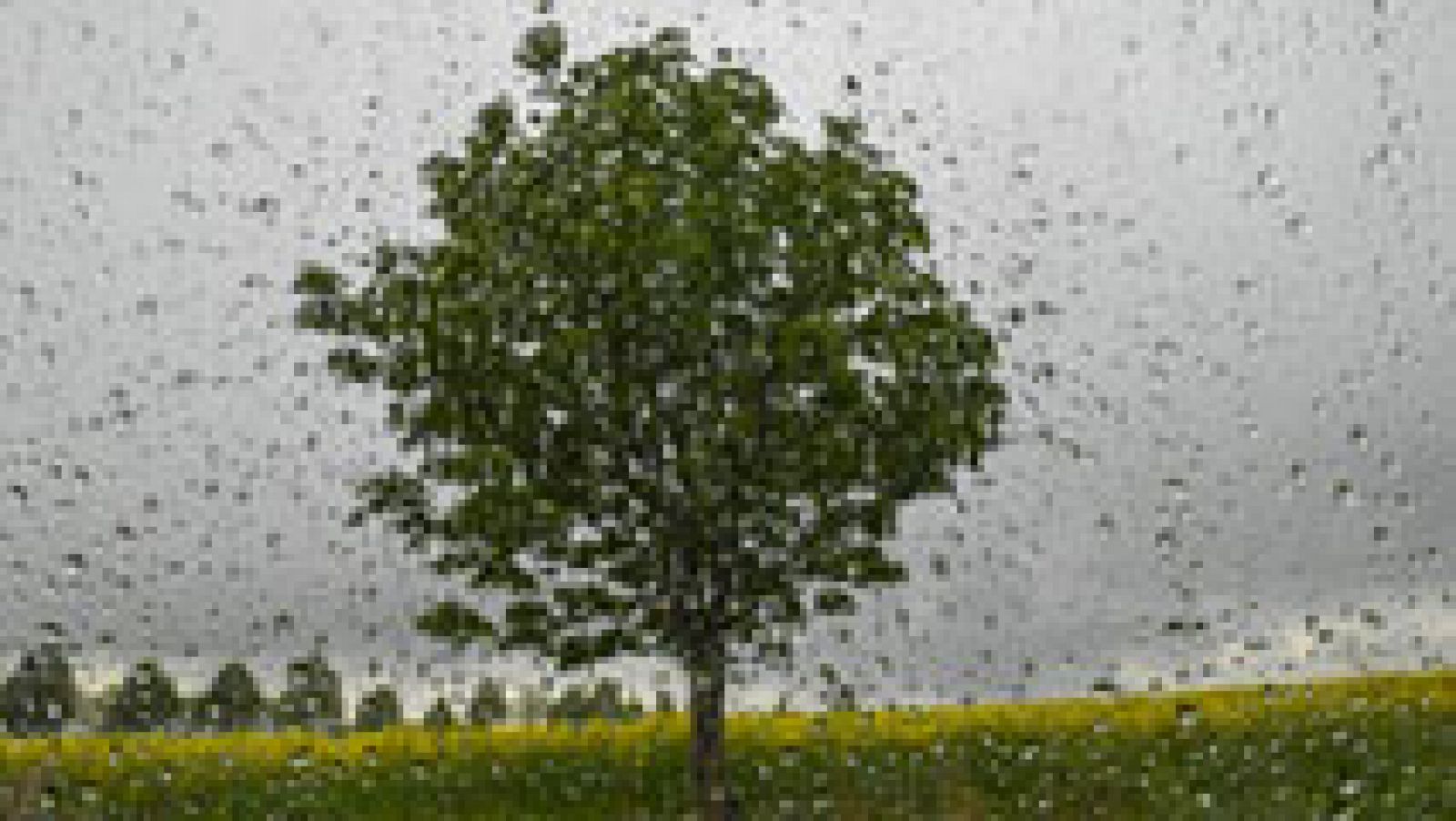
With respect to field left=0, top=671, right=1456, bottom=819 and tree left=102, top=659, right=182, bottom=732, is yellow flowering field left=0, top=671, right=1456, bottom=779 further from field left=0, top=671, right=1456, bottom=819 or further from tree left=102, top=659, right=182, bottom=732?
tree left=102, top=659, right=182, bottom=732

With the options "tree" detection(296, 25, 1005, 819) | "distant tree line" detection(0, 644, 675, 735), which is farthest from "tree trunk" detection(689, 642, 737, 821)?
"distant tree line" detection(0, 644, 675, 735)

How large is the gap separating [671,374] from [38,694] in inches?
2730

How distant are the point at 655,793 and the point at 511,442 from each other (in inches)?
226

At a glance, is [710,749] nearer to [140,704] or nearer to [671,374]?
[671,374]

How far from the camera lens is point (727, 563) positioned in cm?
1547

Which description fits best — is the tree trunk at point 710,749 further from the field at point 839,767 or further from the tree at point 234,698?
the tree at point 234,698

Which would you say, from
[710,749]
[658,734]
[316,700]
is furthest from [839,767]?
[316,700]

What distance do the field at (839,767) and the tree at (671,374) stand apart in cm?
382

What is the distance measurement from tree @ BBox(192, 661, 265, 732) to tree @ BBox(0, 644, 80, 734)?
286 inches

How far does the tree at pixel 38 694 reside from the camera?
7150 cm

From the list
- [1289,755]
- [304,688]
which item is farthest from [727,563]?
[304,688]

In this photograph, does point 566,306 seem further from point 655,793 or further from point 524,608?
point 655,793

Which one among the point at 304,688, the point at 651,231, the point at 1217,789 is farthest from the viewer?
the point at 304,688

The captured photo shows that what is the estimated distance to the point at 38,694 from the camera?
74000 millimetres
